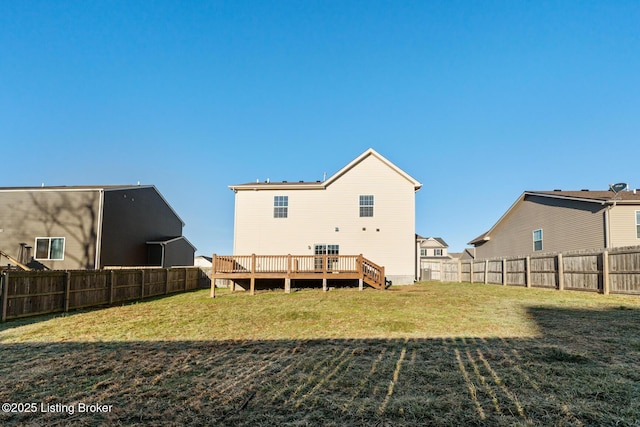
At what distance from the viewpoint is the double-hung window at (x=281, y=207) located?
18.8 metres

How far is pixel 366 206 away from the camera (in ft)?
61.2

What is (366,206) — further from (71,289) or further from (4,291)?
(4,291)

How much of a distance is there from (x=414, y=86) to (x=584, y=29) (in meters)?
8.28

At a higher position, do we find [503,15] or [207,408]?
[503,15]

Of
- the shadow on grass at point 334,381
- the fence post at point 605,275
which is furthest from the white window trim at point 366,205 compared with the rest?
the shadow on grass at point 334,381

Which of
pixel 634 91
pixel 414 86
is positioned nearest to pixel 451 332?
pixel 634 91

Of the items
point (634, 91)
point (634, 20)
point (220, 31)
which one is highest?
point (220, 31)

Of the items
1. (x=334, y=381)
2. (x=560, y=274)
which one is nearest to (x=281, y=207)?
(x=560, y=274)

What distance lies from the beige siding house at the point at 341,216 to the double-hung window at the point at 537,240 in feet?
29.0

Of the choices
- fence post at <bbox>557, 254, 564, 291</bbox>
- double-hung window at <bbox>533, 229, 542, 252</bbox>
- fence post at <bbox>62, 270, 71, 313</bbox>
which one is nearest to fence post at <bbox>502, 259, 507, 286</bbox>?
double-hung window at <bbox>533, 229, 542, 252</bbox>

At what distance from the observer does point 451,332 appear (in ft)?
22.9

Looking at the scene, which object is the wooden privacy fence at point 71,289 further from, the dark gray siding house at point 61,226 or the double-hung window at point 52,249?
the double-hung window at point 52,249

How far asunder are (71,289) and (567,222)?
2321 cm

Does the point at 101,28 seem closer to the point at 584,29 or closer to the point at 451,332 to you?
the point at 451,332
